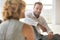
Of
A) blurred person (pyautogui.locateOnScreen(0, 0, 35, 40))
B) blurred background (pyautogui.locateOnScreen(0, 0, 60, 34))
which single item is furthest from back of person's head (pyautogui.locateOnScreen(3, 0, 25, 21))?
blurred background (pyautogui.locateOnScreen(0, 0, 60, 34))

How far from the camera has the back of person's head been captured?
44.6 inches

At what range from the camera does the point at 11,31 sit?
1.11 meters

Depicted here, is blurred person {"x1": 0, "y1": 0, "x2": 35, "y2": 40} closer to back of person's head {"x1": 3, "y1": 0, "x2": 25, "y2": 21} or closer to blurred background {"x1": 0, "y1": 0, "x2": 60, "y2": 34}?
back of person's head {"x1": 3, "y1": 0, "x2": 25, "y2": 21}

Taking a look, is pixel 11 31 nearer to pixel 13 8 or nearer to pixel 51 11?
pixel 13 8

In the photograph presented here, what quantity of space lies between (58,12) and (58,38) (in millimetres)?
1430

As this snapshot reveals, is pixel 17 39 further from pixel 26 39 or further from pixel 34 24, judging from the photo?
pixel 34 24

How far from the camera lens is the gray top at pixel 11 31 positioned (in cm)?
110

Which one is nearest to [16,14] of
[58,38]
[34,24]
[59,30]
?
[34,24]

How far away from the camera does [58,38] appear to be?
8.75 feet

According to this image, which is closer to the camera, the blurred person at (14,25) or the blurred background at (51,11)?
the blurred person at (14,25)

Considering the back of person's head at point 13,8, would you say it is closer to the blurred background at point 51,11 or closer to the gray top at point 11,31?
the gray top at point 11,31

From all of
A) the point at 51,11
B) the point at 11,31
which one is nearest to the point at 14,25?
the point at 11,31

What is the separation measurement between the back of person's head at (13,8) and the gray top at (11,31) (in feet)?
0.22

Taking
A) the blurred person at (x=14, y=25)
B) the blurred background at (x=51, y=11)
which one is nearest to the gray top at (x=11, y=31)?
the blurred person at (x=14, y=25)
